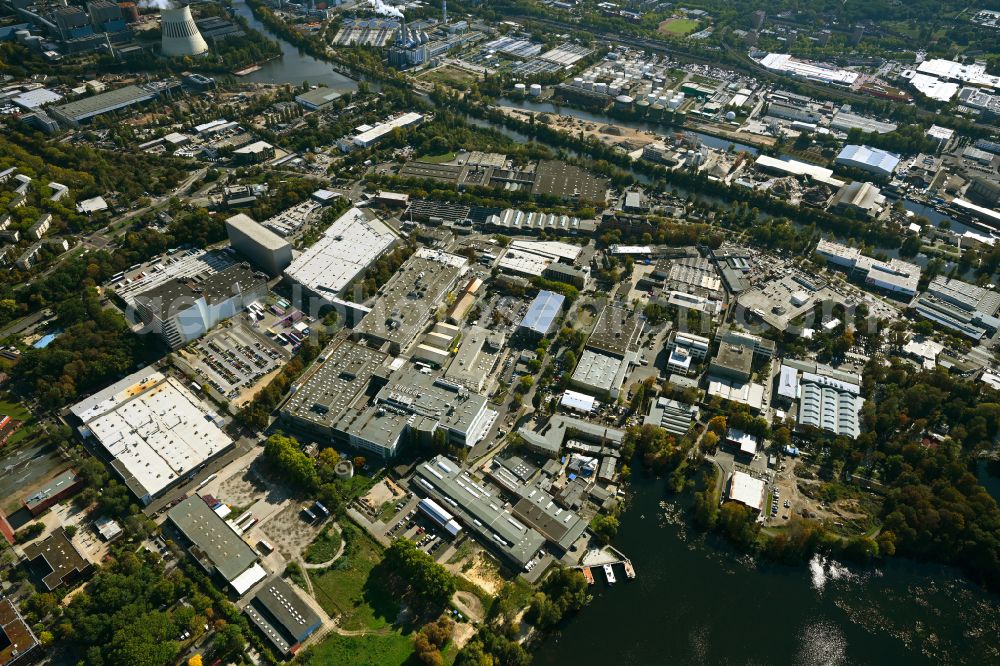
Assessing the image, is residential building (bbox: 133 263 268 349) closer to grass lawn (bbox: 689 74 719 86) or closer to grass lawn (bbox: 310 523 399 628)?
grass lawn (bbox: 310 523 399 628)

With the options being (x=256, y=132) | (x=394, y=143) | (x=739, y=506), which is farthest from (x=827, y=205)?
(x=256, y=132)

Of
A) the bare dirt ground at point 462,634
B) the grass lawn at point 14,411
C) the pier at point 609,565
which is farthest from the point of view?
the grass lawn at point 14,411

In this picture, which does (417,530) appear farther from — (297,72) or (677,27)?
(677,27)

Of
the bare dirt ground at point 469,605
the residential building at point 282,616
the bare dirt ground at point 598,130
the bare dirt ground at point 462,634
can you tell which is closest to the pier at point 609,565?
the bare dirt ground at point 469,605

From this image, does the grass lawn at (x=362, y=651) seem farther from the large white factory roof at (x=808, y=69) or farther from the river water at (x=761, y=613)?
the large white factory roof at (x=808, y=69)

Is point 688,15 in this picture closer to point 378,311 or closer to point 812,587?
point 378,311

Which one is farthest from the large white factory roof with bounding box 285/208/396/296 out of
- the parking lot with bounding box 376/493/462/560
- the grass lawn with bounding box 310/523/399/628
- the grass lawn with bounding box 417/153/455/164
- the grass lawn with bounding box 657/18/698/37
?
the grass lawn with bounding box 657/18/698/37

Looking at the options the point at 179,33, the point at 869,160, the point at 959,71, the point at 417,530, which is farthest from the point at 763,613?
the point at 179,33
